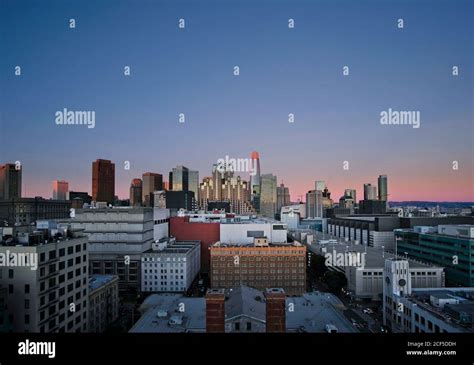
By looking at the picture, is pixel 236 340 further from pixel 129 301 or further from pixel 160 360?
pixel 129 301

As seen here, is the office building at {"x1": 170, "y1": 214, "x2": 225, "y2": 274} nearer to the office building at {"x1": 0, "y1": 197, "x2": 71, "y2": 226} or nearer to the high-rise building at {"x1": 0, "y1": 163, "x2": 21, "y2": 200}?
the office building at {"x1": 0, "y1": 197, "x2": 71, "y2": 226}

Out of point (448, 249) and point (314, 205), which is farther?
point (314, 205)

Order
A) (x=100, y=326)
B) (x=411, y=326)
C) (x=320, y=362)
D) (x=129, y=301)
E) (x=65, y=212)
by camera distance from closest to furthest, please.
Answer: (x=320, y=362) → (x=411, y=326) → (x=100, y=326) → (x=129, y=301) → (x=65, y=212)

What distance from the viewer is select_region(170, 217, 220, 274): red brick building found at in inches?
1083

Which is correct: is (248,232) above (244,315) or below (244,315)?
below

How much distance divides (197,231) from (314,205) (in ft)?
105

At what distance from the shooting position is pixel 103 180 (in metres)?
14.4

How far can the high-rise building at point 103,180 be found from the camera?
44.6ft

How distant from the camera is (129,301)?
1789 cm

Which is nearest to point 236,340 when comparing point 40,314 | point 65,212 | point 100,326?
point 40,314

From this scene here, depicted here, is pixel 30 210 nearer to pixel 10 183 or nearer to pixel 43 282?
pixel 10 183

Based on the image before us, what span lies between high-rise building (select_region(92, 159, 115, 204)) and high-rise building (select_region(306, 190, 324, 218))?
41041mm

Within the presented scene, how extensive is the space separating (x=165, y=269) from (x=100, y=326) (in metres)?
7.94

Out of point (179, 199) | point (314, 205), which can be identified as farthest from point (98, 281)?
point (314, 205)
